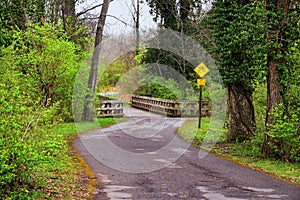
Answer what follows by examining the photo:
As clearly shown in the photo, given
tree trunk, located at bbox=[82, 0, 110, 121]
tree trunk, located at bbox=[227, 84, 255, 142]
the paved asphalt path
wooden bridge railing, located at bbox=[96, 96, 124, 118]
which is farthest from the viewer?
wooden bridge railing, located at bbox=[96, 96, 124, 118]

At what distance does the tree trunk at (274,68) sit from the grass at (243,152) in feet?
1.70

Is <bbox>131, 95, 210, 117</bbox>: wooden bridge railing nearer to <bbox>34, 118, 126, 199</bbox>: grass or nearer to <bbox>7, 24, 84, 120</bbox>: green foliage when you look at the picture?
<bbox>7, 24, 84, 120</bbox>: green foliage

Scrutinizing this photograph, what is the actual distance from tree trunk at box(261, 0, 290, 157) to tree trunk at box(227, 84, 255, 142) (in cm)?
298

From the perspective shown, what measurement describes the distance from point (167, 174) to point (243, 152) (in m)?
4.15

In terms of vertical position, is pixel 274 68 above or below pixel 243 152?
above

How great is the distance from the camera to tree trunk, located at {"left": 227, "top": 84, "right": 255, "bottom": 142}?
50.3 ft

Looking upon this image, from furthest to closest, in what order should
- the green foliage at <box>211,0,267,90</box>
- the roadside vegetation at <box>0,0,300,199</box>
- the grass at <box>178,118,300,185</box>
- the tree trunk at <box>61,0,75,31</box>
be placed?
the tree trunk at <box>61,0,75,31</box> → the green foliage at <box>211,0,267,90</box> → the grass at <box>178,118,300,185</box> → the roadside vegetation at <box>0,0,300,199</box>

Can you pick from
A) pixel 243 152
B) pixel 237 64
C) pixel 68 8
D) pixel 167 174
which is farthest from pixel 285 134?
pixel 68 8

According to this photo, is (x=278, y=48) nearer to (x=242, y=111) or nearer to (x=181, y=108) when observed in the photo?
(x=242, y=111)

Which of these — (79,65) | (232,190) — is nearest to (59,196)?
(232,190)

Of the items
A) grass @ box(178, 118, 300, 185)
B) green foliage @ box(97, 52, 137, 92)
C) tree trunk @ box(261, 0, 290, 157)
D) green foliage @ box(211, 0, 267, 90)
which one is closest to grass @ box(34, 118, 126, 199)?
grass @ box(178, 118, 300, 185)

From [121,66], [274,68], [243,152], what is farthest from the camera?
[121,66]

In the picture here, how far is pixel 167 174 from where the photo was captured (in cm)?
1023

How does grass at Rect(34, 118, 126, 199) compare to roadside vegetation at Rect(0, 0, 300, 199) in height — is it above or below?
below
